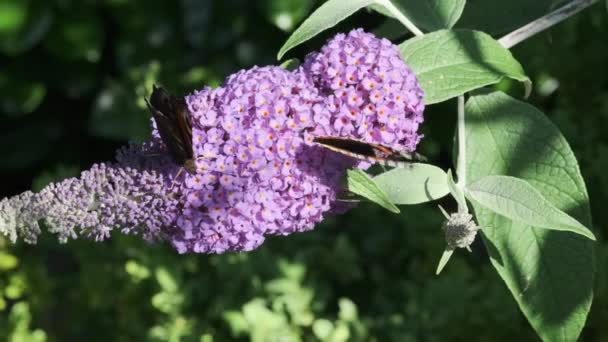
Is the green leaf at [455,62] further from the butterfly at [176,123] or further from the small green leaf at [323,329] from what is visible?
the small green leaf at [323,329]

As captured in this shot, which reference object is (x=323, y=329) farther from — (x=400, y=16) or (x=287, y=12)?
(x=287, y=12)

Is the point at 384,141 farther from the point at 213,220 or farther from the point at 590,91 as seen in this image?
the point at 590,91

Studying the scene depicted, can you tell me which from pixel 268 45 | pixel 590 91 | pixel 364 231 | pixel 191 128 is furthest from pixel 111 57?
pixel 191 128

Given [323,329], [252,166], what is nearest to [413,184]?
[252,166]

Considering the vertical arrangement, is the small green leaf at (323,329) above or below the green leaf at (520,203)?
below

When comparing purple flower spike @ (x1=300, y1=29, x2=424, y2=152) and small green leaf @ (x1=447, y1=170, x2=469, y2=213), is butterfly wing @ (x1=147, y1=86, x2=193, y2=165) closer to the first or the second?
purple flower spike @ (x1=300, y1=29, x2=424, y2=152)

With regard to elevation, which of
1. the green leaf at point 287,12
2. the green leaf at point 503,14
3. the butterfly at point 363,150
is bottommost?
the butterfly at point 363,150

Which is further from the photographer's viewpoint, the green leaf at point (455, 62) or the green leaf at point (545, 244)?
the green leaf at point (545, 244)

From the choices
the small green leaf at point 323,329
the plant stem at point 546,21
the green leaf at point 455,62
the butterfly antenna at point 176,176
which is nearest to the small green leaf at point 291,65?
the green leaf at point 455,62
